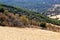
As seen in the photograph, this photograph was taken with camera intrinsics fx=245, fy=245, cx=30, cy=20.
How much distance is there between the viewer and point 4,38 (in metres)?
12.4

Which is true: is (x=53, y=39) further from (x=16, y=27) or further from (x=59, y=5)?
(x=59, y=5)

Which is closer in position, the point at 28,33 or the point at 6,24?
the point at 28,33

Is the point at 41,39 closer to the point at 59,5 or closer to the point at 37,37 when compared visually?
the point at 37,37

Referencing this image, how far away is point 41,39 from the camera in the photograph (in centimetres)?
1280

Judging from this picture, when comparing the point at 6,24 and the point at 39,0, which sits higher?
the point at 6,24

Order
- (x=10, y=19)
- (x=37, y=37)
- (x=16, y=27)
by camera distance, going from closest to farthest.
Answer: (x=37, y=37)
(x=16, y=27)
(x=10, y=19)

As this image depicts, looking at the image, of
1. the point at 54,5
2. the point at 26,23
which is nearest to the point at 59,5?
the point at 54,5

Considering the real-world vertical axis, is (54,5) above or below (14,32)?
below

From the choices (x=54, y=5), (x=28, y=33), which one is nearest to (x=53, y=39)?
(x=28, y=33)

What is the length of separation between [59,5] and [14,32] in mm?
142533

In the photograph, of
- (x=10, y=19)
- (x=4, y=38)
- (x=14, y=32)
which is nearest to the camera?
(x=4, y=38)

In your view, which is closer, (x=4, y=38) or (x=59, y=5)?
(x=4, y=38)

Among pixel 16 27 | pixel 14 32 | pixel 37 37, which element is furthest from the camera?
pixel 16 27

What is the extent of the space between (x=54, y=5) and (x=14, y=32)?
13912cm
